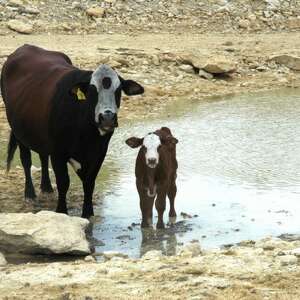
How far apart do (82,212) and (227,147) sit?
13.2ft

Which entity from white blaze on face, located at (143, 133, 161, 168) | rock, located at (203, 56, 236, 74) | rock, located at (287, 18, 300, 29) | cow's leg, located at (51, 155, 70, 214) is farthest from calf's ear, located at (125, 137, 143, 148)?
rock, located at (287, 18, 300, 29)

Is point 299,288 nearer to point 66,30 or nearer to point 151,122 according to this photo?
point 151,122

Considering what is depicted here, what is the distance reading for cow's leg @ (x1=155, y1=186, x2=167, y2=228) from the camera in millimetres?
9547

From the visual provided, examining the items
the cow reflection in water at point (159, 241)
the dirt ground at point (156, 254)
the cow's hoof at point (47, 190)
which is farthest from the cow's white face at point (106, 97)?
the cow's hoof at point (47, 190)

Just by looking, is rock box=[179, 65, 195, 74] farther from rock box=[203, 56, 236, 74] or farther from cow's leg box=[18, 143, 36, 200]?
cow's leg box=[18, 143, 36, 200]

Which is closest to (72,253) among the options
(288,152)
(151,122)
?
(288,152)

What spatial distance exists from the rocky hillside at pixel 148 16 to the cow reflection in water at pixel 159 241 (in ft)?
48.7

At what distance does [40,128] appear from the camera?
1020 centimetres

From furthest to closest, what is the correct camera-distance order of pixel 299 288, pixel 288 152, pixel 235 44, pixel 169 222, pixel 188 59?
pixel 235 44 → pixel 188 59 → pixel 288 152 → pixel 169 222 → pixel 299 288

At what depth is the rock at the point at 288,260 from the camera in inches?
277

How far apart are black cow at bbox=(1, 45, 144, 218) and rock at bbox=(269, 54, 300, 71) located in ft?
36.6

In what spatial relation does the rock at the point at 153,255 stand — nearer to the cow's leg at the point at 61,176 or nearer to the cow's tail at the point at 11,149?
the cow's leg at the point at 61,176

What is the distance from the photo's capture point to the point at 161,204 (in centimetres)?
955

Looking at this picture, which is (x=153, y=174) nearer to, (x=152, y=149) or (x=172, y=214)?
(x=152, y=149)
